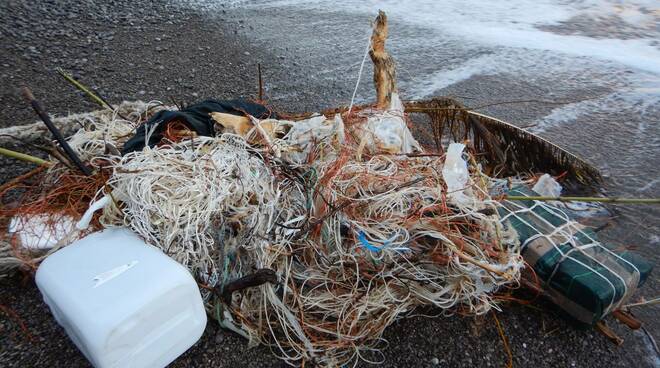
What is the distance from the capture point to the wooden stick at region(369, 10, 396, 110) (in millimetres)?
4160

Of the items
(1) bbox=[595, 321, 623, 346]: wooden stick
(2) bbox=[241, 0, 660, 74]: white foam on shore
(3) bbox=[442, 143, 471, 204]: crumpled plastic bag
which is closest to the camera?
(1) bbox=[595, 321, 623, 346]: wooden stick

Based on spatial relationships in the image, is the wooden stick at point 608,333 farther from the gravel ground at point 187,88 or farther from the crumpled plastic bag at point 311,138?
the crumpled plastic bag at point 311,138

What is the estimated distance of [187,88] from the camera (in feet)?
17.6

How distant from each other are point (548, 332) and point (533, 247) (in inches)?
20.9

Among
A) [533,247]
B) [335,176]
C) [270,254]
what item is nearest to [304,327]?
[270,254]

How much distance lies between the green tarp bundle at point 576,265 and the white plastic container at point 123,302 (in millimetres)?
2045

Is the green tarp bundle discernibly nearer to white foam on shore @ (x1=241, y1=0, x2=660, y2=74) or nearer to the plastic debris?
the plastic debris

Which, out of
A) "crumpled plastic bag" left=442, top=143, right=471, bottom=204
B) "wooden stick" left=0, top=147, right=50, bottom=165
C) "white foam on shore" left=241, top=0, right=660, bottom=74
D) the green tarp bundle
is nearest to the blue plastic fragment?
"crumpled plastic bag" left=442, top=143, right=471, bottom=204

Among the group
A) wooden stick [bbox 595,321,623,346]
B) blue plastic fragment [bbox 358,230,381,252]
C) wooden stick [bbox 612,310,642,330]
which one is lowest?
wooden stick [bbox 595,321,623,346]

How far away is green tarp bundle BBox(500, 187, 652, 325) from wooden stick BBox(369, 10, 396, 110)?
5.50 ft

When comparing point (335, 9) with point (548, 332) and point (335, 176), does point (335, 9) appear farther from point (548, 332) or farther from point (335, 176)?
point (548, 332)

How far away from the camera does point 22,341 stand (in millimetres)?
2398

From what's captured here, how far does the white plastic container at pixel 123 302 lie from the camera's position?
1.93 metres

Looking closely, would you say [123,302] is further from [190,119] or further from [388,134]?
[388,134]
